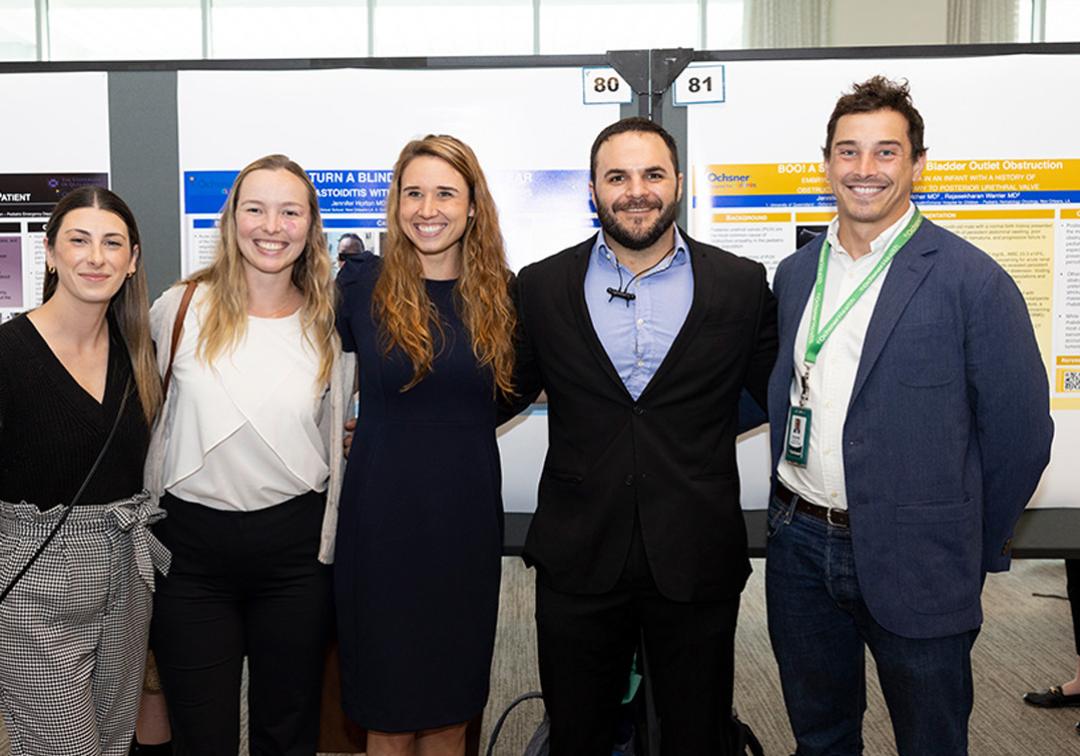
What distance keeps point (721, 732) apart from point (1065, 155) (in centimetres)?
202

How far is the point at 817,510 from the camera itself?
1957 mm

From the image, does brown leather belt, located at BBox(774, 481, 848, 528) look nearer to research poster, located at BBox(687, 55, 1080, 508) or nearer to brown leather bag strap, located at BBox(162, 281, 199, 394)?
research poster, located at BBox(687, 55, 1080, 508)

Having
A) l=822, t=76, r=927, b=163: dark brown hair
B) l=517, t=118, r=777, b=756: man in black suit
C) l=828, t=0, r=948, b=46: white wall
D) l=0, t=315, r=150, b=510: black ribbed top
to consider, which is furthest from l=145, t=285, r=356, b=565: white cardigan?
l=828, t=0, r=948, b=46: white wall

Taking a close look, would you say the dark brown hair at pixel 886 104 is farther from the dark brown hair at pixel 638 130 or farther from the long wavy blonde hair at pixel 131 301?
the long wavy blonde hair at pixel 131 301

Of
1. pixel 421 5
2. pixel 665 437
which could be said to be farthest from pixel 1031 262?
pixel 421 5

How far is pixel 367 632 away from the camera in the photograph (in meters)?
2.03

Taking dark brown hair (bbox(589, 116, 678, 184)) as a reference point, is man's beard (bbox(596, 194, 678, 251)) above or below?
below

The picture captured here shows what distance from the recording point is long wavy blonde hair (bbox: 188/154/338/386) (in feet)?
6.51

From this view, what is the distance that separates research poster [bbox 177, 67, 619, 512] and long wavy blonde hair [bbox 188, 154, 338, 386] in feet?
2.42

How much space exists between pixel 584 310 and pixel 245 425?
0.78m

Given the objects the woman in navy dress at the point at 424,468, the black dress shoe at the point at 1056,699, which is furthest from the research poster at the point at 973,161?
the black dress shoe at the point at 1056,699

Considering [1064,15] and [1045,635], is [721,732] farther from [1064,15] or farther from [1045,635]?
[1064,15]

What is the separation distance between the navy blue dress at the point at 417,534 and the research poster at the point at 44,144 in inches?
52.8

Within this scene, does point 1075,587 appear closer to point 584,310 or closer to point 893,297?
point 893,297
